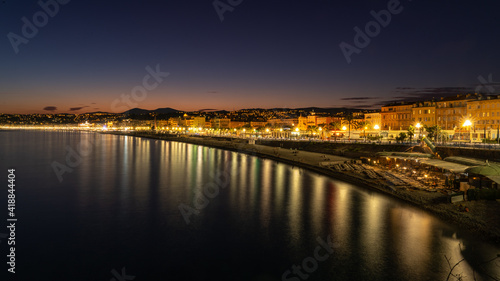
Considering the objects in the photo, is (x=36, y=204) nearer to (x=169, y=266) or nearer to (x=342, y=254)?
(x=169, y=266)

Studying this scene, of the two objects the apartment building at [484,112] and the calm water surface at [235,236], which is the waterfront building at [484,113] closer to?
the apartment building at [484,112]

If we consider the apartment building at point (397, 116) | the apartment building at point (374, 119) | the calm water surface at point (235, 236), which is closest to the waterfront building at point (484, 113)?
the apartment building at point (397, 116)

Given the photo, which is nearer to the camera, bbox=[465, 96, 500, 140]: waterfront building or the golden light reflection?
the golden light reflection

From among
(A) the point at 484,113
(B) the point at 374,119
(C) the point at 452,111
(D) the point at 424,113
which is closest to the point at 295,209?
(A) the point at 484,113

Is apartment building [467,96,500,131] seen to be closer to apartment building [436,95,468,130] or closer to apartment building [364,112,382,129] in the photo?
apartment building [436,95,468,130]

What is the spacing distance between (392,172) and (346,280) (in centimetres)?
1817

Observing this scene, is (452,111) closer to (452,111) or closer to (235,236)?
(452,111)

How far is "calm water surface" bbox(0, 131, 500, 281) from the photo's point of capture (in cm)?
1195

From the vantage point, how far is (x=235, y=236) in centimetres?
1559

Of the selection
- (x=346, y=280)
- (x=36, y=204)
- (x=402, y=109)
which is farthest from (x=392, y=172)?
(x=402, y=109)

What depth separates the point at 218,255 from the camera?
13.4 m

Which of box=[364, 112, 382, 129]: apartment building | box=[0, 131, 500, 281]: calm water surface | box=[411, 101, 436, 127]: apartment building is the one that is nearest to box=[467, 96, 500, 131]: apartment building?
box=[411, 101, 436, 127]: apartment building

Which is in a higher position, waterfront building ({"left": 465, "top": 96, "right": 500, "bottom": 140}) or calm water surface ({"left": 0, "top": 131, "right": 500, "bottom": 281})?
waterfront building ({"left": 465, "top": 96, "right": 500, "bottom": 140})

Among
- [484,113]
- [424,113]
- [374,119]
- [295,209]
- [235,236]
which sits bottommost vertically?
[235,236]
